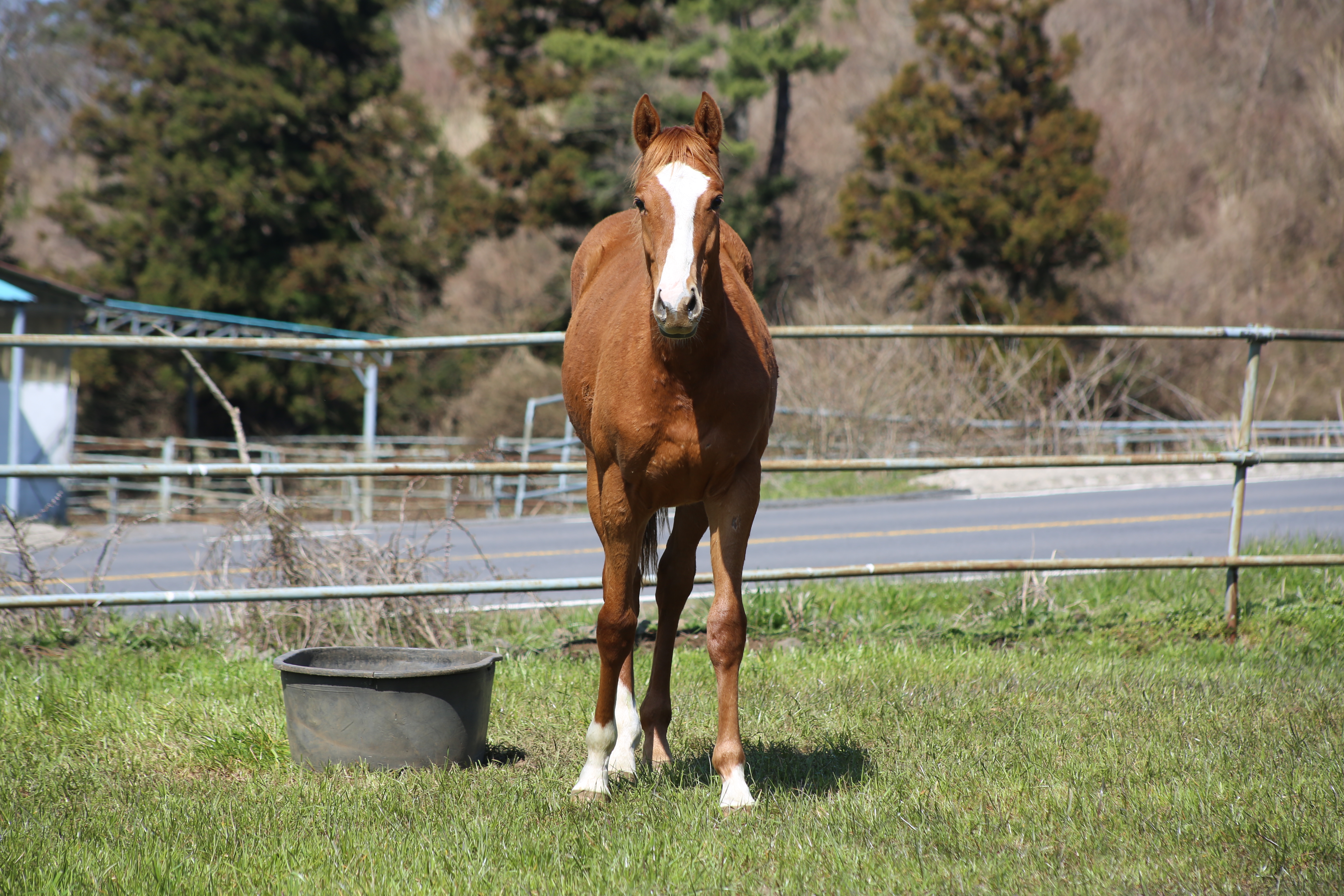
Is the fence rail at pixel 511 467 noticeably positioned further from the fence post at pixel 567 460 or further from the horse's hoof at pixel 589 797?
the fence post at pixel 567 460

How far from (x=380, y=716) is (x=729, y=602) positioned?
1.31 meters

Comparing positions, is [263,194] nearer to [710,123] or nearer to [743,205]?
[743,205]

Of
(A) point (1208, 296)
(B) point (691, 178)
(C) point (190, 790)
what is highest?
(A) point (1208, 296)

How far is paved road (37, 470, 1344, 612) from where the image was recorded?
9.72 m

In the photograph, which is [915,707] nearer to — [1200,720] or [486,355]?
[1200,720]

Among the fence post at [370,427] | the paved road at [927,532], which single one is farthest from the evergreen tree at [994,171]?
the fence post at [370,427]

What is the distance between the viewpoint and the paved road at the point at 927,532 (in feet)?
31.9

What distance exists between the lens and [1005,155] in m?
24.0

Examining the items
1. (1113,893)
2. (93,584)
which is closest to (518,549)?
(93,584)

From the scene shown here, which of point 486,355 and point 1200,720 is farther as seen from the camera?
point 486,355

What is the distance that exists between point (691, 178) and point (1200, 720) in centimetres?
288

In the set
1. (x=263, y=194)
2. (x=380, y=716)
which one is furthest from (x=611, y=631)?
(x=263, y=194)

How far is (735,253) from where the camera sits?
4.07m

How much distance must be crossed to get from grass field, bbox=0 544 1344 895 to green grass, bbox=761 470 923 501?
986 centimetres
